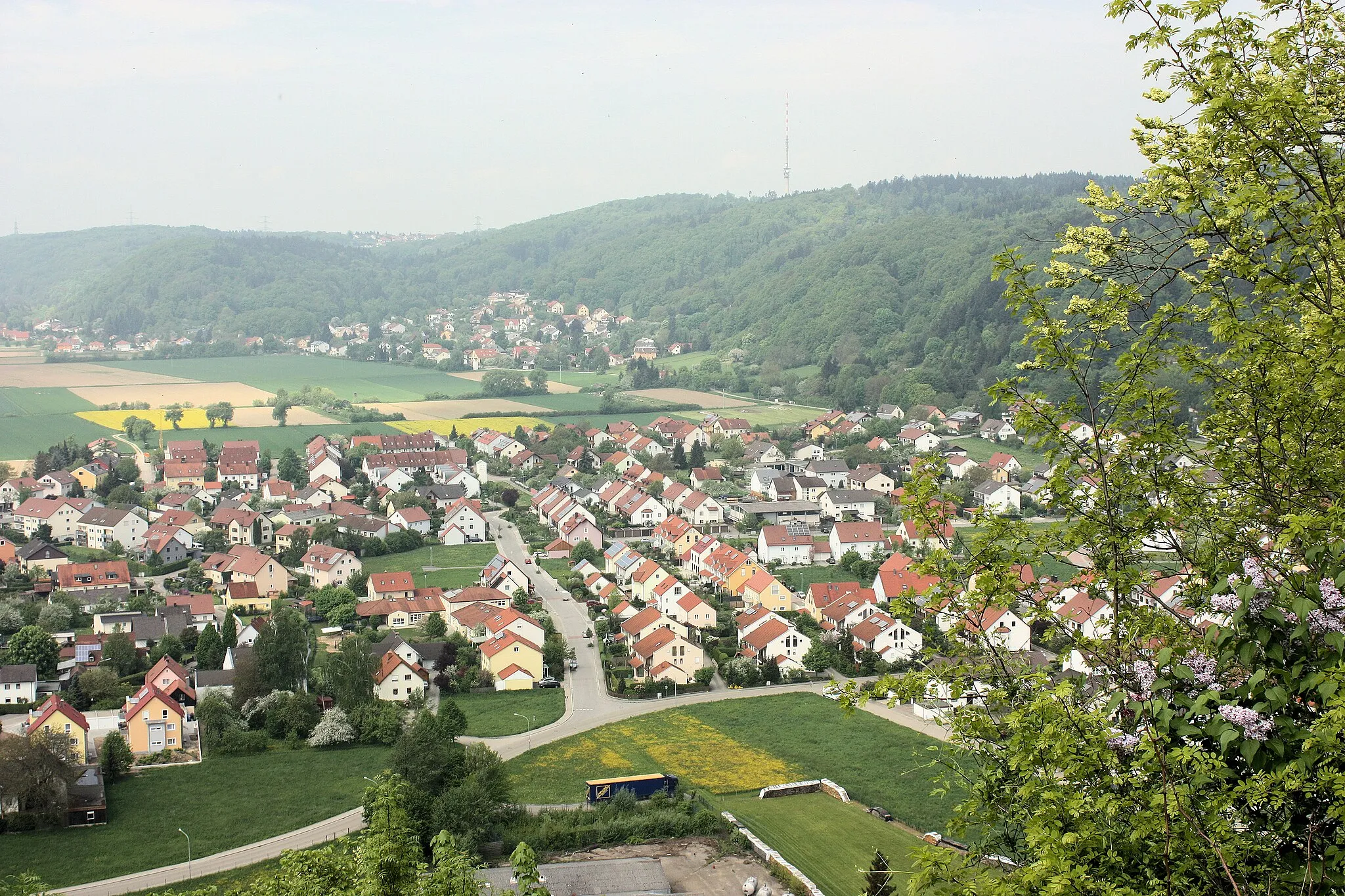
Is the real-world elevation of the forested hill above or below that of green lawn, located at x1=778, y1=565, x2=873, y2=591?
above

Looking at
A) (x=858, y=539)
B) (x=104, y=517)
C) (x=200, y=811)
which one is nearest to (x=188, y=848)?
(x=200, y=811)

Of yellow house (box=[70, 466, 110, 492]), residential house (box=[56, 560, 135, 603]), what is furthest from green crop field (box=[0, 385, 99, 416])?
residential house (box=[56, 560, 135, 603])

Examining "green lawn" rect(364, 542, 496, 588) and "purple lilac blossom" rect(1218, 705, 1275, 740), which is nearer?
"purple lilac blossom" rect(1218, 705, 1275, 740)

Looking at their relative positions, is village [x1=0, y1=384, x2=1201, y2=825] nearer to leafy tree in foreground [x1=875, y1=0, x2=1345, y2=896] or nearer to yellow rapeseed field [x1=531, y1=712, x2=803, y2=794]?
leafy tree in foreground [x1=875, y1=0, x2=1345, y2=896]

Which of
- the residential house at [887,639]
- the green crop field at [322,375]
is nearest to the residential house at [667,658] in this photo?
the residential house at [887,639]

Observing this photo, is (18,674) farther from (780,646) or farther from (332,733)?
(780,646)
